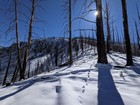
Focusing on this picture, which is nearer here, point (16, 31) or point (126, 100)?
point (126, 100)

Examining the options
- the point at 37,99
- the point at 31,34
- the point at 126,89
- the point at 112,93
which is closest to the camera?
the point at 37,99

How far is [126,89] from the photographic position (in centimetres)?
429

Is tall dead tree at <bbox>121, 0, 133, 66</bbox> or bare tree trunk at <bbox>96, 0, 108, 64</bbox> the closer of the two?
bare tree trunk at <bbox>96, 0, 108, 64</bbox>

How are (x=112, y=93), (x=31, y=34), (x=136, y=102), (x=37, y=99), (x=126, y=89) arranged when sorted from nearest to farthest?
(x=136, y=102), (x=37, y=99), (x=112, y=93), (x=126, y=89), (x=31, y=34)

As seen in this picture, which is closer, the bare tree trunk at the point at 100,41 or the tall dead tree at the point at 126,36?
the bare tree trunk at the point at 100,41

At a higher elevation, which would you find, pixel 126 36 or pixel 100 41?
pixel 126 36

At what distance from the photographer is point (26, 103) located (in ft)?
11.0

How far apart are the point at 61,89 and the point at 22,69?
10.0 metres

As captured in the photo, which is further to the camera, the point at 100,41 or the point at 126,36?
the point at 126,36

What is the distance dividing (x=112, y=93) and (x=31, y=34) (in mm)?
10544

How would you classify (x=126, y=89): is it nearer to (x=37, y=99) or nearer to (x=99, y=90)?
(x=99, y=90)

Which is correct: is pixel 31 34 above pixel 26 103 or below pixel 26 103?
above

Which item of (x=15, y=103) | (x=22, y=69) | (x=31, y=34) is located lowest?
(x=15, y=103)

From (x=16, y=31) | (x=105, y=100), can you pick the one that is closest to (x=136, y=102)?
(x=105, y=100)
